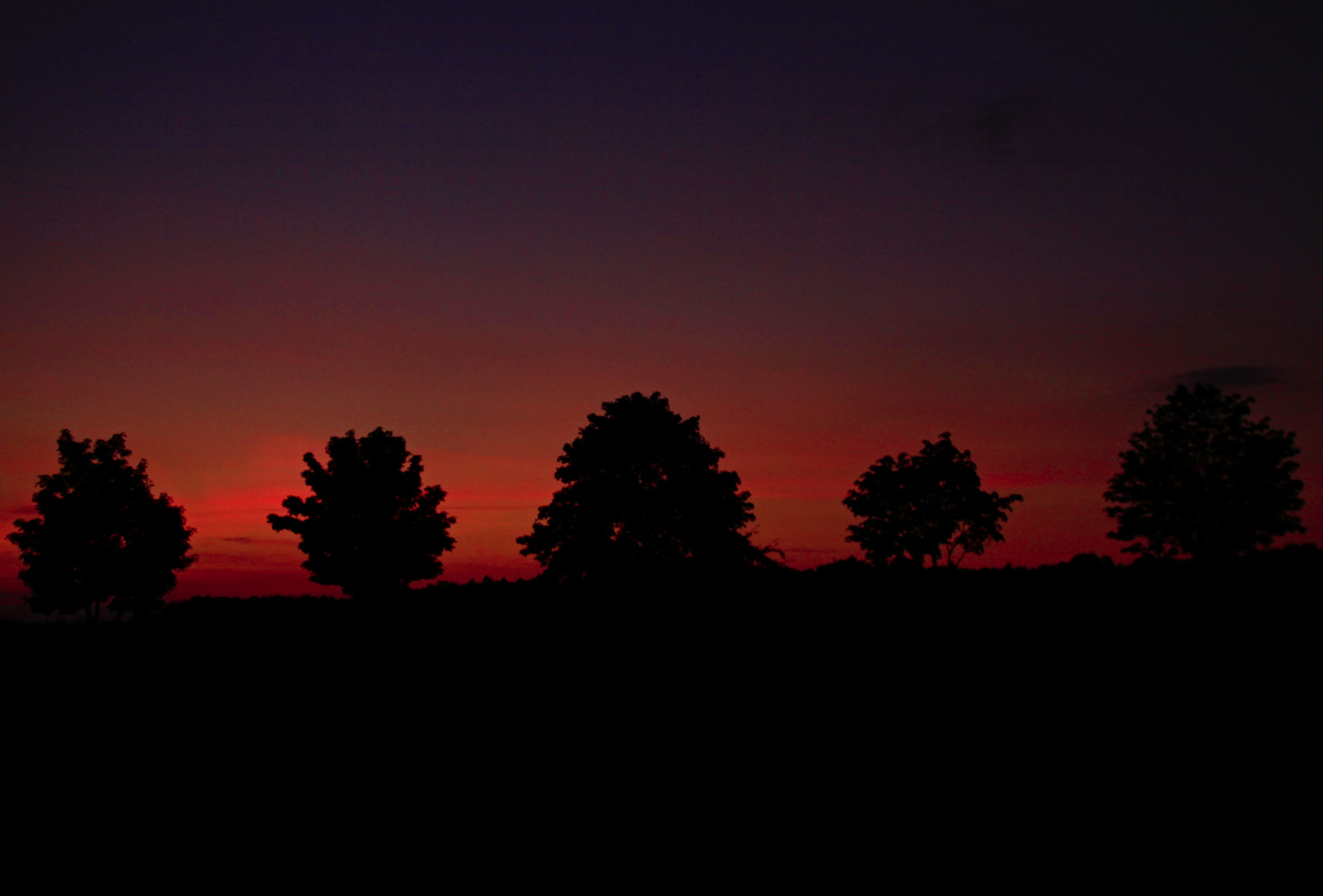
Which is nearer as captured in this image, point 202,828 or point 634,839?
point 634,839

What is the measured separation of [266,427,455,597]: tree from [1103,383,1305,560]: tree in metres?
41.9

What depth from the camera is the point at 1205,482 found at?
5428cm

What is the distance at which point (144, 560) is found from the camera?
4769 centimetres

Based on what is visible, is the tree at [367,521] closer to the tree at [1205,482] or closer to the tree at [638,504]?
the tree at [638,504]

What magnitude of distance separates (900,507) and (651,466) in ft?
84.6

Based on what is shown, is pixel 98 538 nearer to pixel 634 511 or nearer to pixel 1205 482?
pixel 634 511

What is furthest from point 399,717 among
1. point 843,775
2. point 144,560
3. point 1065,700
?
point 144,560

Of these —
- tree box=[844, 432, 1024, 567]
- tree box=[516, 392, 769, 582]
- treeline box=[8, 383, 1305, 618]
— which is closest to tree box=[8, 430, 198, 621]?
treeline box=[8, 383, 1305, 618]

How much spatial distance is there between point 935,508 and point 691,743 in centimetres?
5261

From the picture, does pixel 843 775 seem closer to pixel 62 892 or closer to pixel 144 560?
pixel 62 892

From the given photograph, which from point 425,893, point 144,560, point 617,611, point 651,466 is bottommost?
point 425,893

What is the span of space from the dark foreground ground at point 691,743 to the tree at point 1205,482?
31.9 metres

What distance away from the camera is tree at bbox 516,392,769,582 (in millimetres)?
40719

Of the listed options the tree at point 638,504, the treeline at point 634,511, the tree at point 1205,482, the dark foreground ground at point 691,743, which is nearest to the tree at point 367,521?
the treeline at point 634,511
